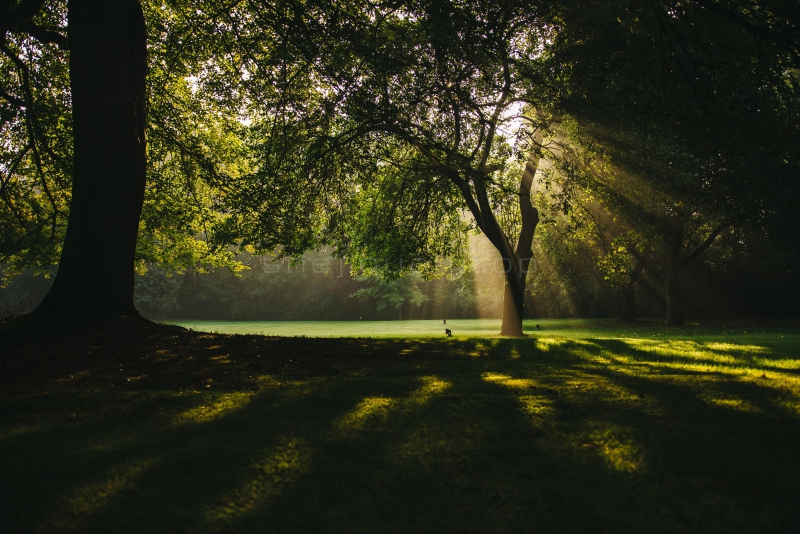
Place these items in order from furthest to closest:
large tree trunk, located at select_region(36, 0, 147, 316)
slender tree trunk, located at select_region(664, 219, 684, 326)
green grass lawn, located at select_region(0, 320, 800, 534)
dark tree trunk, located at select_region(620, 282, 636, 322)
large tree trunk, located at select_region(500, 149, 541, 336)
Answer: dark tree trunk, located at select_region(620, 282, 636, 322), slender tree trunk, located at select_region(664, 219, 684, 326), large tree trunk, located at select_region(500, 149, 541, 336), large tree trunk, located at select_region(36, 0, 147, 316), green grass lawn, located at select_region(0, 320, 800, 534)

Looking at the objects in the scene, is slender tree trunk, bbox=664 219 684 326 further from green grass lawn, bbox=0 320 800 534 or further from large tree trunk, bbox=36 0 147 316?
large tree trunk, bbox=36 0 147 316

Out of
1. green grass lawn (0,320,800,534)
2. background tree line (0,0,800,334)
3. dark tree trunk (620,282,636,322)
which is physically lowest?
green grass lawn (0,320,800,534)

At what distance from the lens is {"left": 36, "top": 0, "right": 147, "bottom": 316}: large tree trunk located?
813 centimetres

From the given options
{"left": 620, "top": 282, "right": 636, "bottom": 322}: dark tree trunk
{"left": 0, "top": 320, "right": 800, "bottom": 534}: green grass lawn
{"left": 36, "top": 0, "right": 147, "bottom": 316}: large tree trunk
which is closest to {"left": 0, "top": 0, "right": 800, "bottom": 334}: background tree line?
{"left": 36, "top": 0, "right": 147, "bottom": 316}: large tree trunk

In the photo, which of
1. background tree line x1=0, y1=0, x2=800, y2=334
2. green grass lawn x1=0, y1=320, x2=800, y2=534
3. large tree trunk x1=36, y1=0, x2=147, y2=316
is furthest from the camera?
large tree trunk x1=36, y1=0, x2=147, y2=316

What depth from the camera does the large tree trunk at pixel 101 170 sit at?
8133 mm

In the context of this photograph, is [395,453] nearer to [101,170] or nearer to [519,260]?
[101,170]

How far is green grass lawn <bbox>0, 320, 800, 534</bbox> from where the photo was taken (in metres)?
2.57

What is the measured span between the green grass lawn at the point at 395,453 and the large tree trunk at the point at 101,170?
2.81 m

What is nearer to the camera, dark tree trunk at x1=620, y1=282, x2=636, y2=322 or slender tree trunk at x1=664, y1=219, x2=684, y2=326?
slender tree trunk at x1=664, y1=219, x2=684, y2=326

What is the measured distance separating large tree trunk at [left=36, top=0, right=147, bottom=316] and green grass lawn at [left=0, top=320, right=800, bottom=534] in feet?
9.23

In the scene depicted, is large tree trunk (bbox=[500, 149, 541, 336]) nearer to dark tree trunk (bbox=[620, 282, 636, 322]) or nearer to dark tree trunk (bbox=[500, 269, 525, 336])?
dark tree trunk (bbox=[500, 269, 525, 336])

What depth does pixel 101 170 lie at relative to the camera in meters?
8.44

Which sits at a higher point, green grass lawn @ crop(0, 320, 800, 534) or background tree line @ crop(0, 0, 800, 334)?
background tree line @ crop(0, 0, 800, 334)
